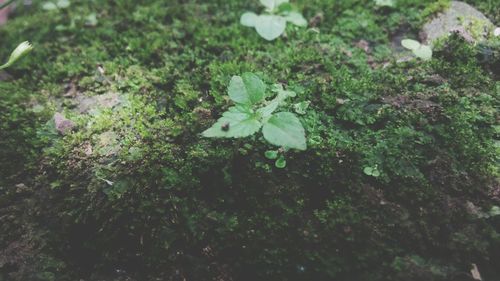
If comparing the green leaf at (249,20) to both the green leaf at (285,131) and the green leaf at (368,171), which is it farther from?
the green leaf at (368,171)

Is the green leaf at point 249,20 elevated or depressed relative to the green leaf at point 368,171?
elevated

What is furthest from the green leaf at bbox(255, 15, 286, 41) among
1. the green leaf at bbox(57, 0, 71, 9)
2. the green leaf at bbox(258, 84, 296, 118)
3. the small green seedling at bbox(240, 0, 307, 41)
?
the green leaf at bbox(57, 0, 71, 9)

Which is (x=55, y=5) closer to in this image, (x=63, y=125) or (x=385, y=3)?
(x=63, y=125)

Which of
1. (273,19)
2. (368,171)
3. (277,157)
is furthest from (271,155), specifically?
(273,19)

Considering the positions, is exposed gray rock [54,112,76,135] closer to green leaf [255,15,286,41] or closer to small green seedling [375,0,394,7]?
green leaf [255,15,286,41]

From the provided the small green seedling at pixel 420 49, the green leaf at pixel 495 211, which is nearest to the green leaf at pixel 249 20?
the small green seedling at pixel 420 49

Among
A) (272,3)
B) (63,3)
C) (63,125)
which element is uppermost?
(272,3)

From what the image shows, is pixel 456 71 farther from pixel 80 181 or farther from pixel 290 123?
pixel 80 181
